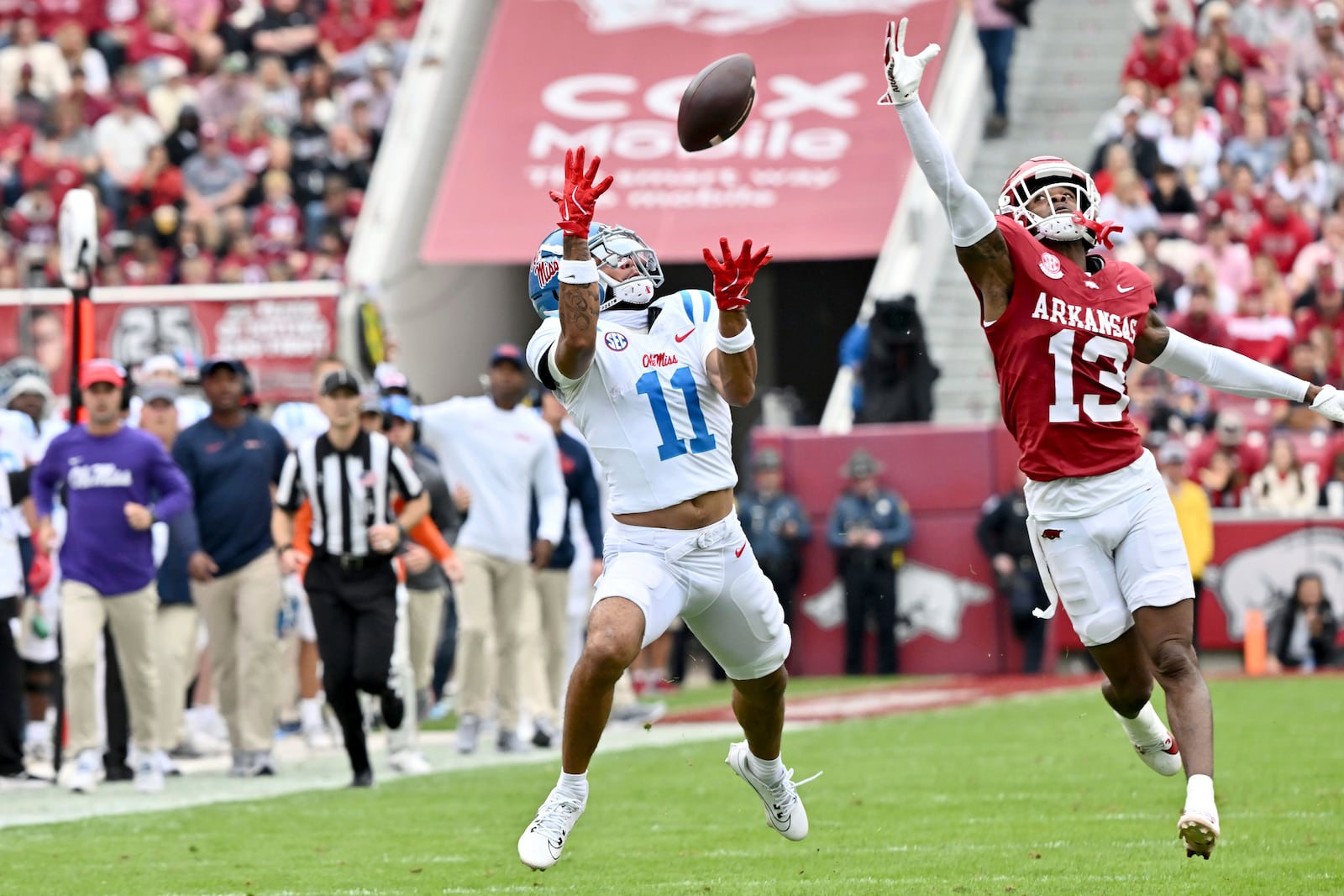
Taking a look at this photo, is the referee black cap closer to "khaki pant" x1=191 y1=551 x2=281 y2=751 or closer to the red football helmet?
"khaki pant" x1=191 y1=551 x2=281 y2=751

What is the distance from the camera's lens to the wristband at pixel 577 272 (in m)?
6.46

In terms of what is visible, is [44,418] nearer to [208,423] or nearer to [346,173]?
[208,423]

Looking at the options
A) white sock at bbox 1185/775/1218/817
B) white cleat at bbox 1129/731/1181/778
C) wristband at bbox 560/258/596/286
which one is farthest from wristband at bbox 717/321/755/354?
white cleat at bbox 1129/731/1181/778

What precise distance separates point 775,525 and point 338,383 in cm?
673

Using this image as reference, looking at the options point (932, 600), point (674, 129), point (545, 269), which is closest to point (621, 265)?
point (545, 269)

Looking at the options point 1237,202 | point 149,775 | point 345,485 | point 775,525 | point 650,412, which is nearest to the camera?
point 650,412

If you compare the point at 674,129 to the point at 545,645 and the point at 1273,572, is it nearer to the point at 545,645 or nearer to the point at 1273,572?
the point at 1273,572

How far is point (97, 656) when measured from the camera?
10.7 metres

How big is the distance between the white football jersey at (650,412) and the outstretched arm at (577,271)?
0.69 feet

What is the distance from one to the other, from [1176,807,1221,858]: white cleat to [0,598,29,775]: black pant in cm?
677

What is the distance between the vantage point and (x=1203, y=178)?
19562 millimetres

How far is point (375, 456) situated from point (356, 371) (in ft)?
24.0

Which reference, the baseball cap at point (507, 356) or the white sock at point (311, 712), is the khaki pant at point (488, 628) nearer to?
the baseball cap at point (507, 356)

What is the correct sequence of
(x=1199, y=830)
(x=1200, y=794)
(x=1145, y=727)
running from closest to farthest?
Answer: 1. (x=1199, y=830)
2. (x=1200, y=794)
3. (x=1145, y=727)
